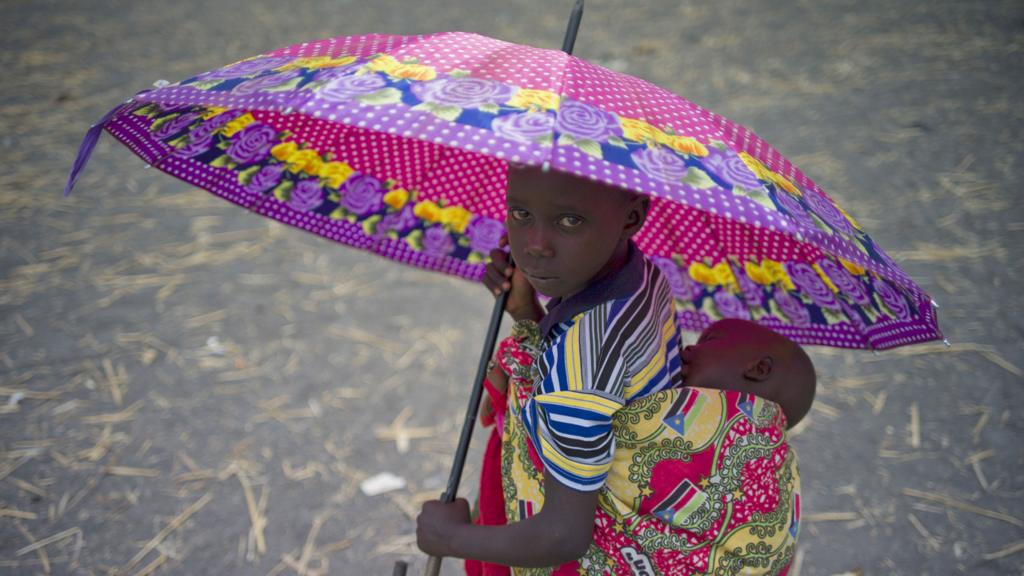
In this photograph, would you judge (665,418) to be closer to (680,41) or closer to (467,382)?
(467,382)

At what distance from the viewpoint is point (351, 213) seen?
2.09 m

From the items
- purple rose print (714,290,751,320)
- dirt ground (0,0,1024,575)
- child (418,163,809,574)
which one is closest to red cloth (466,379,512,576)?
child (418,163,809,574)

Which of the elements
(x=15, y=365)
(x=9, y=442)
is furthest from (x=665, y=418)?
(x=15, y=365)

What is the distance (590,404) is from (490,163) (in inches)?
33.0

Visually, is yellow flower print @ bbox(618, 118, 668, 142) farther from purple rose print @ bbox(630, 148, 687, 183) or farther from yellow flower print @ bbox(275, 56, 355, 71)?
yellow flower print @ bbox(275, 56, 355, 71)

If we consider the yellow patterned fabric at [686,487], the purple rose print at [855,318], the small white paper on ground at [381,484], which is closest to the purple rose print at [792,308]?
the purple rose print at [855,318]

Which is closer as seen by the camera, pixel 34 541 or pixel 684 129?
pixel 684 129

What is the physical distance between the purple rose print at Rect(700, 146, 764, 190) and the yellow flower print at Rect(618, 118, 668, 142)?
0.26 feet

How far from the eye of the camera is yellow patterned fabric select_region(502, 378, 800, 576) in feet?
5.01

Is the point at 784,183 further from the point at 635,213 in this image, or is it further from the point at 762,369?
the point at 762,369

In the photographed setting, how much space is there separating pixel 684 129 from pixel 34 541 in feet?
8.14

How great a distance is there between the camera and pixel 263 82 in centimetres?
131

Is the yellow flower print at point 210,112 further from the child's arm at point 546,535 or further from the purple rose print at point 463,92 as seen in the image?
the child's arm at point 546,535

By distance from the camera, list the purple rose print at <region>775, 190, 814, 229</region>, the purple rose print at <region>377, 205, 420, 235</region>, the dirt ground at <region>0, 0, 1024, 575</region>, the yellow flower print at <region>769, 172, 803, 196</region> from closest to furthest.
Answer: the purple rose print at <region>775, 190, 814, 229</region> < the yellow flower print at <region>769, 172, 803, 196</region> < the purple rose print at <region>377, 205, 420, 235</region> < the dirt ground at <region>0, 0, 1024, 575</region>
